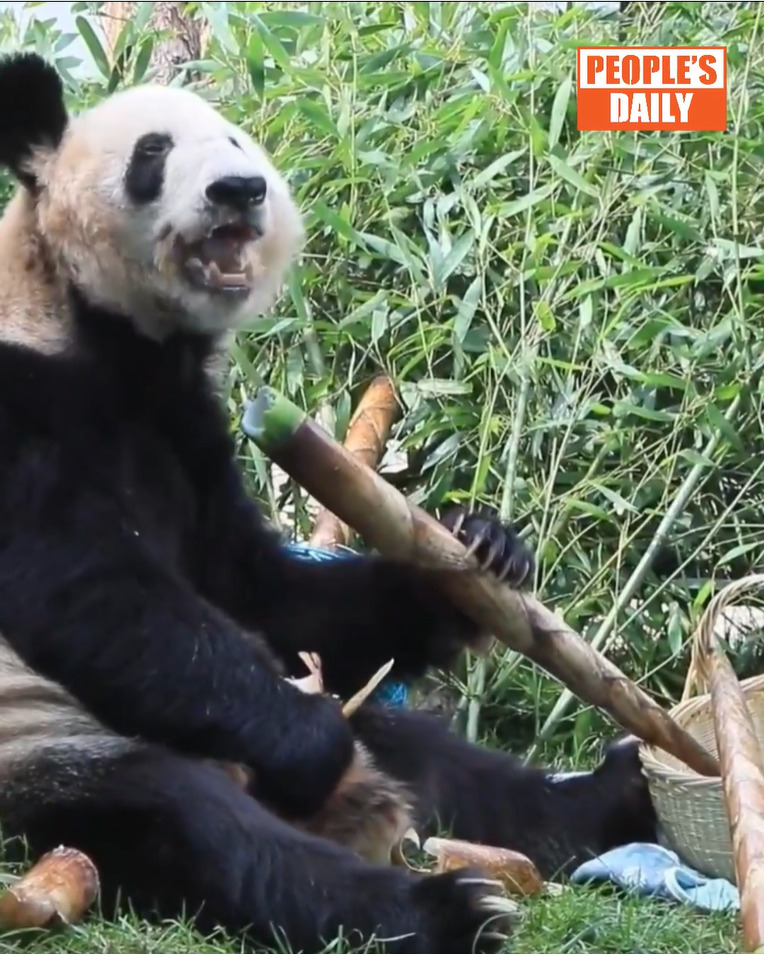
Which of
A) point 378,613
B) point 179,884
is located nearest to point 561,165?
point 378,613

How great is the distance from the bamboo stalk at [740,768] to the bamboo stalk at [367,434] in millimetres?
1332

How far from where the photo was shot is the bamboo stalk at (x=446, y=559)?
306 cm

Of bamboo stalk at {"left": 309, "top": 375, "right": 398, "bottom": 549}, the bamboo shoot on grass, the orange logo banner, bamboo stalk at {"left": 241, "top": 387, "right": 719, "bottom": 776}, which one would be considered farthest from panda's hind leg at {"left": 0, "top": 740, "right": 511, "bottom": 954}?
the orange logo banner

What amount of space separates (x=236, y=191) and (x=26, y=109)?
1.82 feet

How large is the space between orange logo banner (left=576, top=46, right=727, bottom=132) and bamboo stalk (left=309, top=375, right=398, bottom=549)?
111 cm

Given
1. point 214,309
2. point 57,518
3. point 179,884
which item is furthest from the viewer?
point 214,309

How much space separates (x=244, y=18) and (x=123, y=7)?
148 cm

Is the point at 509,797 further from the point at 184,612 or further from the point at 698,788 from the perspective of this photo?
the point at 184,612

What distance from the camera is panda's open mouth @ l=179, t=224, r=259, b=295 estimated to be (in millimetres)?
3574

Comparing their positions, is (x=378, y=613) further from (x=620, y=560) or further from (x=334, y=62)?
(x=334, y=62)

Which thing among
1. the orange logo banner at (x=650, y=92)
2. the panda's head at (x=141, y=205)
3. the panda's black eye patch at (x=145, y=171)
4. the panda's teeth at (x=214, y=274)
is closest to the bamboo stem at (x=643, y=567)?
the orange logo banner at (x=650, y=92)

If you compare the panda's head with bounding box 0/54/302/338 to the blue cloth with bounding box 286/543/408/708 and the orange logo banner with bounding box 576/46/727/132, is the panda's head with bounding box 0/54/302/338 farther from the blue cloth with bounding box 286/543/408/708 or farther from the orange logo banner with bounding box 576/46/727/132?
the orange logo banner with bounding box 576/46/727/132

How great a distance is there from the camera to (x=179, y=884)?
9.80 ft

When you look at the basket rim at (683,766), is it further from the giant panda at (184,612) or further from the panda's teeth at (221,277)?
the panda's teeth at (221,277)
